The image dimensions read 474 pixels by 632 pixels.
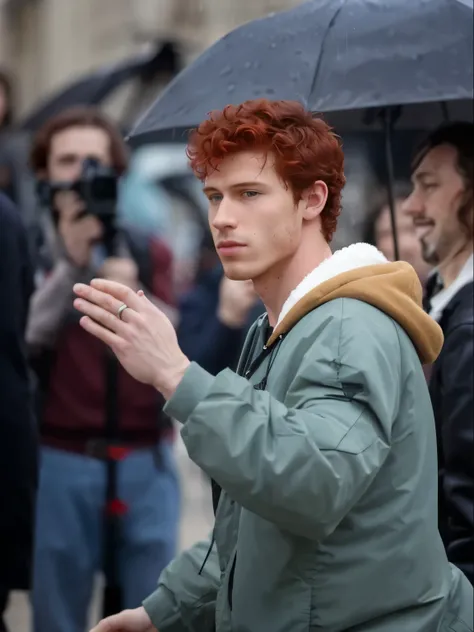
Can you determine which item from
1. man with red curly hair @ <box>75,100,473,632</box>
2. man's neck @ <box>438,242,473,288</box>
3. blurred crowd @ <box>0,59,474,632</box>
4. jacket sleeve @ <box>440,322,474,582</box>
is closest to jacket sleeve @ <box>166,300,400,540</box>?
man with red curly hair @ <box>75,100,473,632</box>

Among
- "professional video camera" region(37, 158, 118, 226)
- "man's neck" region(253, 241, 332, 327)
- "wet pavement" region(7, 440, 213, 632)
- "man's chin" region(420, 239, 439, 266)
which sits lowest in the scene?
"wet pavement" region(7, 440, 213, 632)

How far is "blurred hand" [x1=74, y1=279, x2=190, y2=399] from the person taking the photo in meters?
2.52

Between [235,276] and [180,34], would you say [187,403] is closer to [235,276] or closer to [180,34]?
[235,276]

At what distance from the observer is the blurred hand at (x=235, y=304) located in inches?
217

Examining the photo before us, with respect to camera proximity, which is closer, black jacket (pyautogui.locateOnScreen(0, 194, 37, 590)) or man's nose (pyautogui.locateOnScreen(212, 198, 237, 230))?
man's nose (pyautogui.locateOnScreen(212, 198, 237, 230))

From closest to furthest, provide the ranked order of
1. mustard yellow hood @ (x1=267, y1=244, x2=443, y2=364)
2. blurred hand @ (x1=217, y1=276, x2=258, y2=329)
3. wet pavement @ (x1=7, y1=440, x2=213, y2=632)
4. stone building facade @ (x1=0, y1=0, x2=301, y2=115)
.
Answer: mustard yellow hood @ (x1=267, y1=244, x2=443, y2=364) < blurred hand @ (x1=217, y1=276, x2=258, y2=329) < wet pavement @ (x1=7, y1=440, x2=213, y2=632) < stone building facade @ (x1=0, y1=0, x2=301, y2=115)

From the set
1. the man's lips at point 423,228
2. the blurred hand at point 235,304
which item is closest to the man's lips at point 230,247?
the man's lips at point 423,228

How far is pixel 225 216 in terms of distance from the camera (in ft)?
9.04

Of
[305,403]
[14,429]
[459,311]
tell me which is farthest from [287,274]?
[14,429]

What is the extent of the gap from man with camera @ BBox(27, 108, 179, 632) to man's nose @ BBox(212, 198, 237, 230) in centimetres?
214

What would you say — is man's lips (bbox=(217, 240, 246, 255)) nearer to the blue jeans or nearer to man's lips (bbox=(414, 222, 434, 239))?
man's lips (bbox=(414, 222, 434, 239))

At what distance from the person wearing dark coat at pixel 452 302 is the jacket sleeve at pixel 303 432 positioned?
1.07 meters

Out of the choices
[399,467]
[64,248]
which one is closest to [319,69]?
[64,248]

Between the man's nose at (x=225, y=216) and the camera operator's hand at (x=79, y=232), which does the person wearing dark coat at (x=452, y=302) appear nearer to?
the man's nose at (x=225, y=216)
